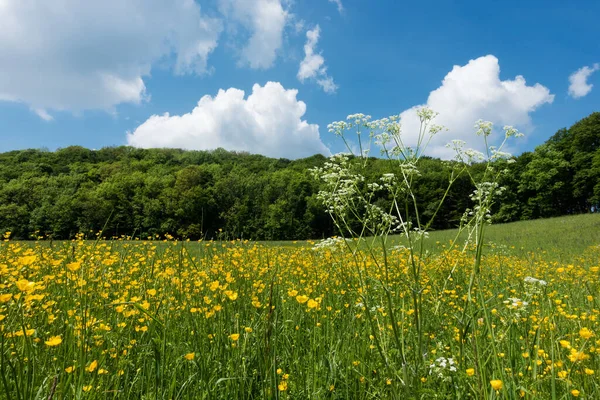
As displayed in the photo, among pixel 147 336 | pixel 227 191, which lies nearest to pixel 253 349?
pixel 147 336

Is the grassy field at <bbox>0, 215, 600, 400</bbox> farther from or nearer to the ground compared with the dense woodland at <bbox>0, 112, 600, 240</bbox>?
nearer to the ground

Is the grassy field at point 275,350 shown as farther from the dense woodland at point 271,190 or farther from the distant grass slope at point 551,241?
the dense woodland at point 271,190

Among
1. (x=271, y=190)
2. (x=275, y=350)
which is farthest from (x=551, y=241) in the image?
(x=271, y=190)

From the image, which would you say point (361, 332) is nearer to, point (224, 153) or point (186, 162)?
point (186, 162)

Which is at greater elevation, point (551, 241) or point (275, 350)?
point (275, 350)

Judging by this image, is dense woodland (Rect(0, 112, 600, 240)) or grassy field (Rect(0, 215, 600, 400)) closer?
grassy field (Rect(0, 215, 600, 400))

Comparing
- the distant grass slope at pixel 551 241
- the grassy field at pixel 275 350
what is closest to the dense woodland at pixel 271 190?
the distant grass slope at pixel 551 241

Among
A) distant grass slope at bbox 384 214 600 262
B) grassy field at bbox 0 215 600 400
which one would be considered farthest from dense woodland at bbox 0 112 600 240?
grassy field at bbox 0 215 600 400

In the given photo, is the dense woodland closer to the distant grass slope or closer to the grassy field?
the distant grass slope

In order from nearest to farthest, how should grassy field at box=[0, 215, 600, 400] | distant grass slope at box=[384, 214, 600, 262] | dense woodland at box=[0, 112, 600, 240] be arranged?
grassy field at box=[0, 215, 600, 400]
distant grass slope at box=[384, 214, 600, 262]
dense woodland at box=[0, 112, 600, 240]

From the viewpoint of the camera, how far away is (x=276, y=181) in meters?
63.8

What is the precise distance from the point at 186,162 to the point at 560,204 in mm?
82466

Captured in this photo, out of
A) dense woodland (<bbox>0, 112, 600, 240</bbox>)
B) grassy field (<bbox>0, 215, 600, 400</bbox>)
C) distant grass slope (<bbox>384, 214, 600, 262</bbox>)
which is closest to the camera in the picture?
grassy field (<bbox>0, 215, 600, 400</bbox>)

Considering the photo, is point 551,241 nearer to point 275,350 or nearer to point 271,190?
point 275,350
